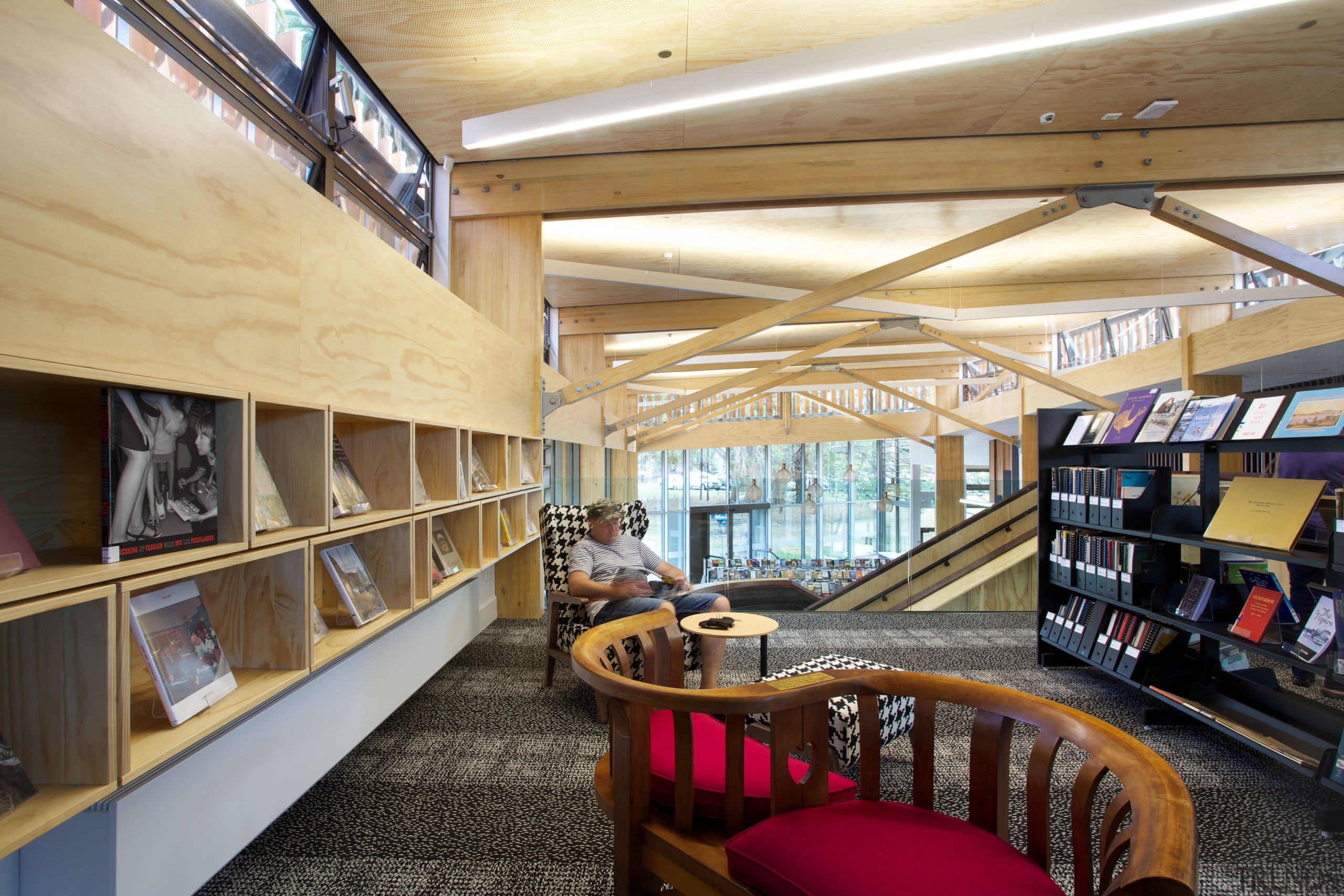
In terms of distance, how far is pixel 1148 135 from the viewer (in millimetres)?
4895

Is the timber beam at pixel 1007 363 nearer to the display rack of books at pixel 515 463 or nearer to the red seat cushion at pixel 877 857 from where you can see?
the display rack of books at pixel 515 463

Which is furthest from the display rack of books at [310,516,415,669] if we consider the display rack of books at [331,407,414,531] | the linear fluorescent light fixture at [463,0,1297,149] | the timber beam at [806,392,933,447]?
the timber beam at [806,392,933,447]

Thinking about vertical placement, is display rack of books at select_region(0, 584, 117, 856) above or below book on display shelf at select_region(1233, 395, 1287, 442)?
below

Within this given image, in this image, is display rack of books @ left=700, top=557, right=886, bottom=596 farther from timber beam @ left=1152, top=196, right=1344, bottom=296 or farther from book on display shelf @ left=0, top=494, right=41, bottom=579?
book on display shelf @ left=0, top=494, right=41, bottom=579

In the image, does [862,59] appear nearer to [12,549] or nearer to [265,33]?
[265,33]

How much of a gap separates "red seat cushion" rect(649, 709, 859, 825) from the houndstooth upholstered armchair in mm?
1600

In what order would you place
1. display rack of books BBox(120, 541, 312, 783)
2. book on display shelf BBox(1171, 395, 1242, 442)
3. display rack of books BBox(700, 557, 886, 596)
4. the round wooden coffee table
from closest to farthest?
display rack of books BBox(120, 541, 312, 783) < book on display shelf BBox(1171, 395, 1242, 442) < the round wooden coffee table < display rack of books BBox(700, 557, 886, 596)

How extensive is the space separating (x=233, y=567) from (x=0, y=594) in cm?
102

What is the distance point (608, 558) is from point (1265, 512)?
3475 mm

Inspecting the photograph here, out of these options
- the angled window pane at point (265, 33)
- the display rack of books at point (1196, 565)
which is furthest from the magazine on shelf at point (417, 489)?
the display rack of books at point (1196, 565)

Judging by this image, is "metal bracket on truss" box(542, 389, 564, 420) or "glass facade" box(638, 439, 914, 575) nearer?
"metal bracket on truss" box(542, 389, 564, 420)

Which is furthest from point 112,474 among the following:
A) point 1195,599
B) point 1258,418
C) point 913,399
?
point 913,399

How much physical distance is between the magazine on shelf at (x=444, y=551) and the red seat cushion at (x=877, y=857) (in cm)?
241

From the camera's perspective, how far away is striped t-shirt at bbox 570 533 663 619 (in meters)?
4.32
